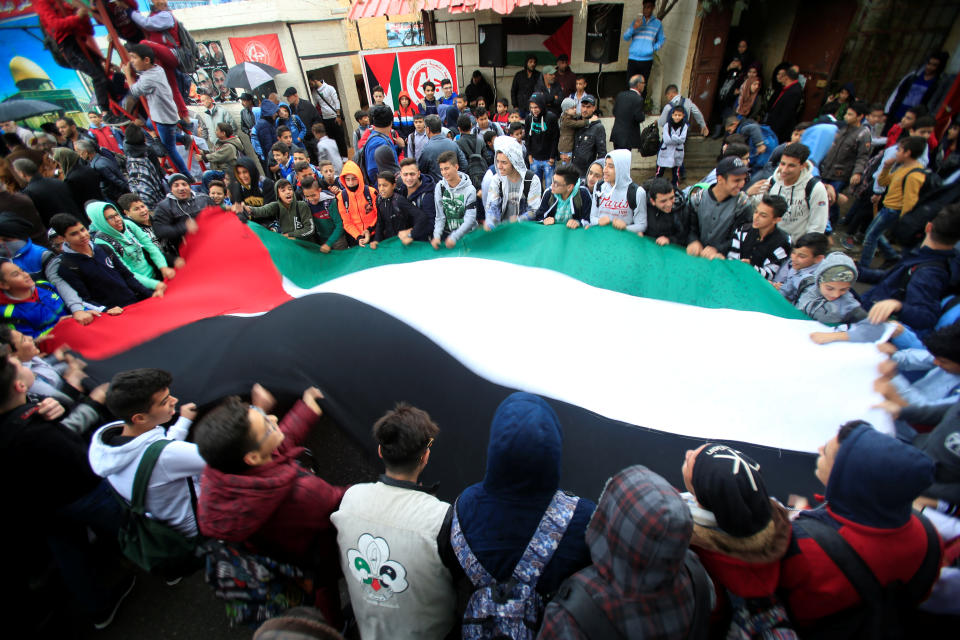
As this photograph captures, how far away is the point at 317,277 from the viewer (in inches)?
152

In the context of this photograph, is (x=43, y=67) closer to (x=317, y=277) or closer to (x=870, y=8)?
(x=317, y=277)

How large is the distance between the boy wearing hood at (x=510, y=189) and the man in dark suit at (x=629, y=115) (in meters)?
3.62

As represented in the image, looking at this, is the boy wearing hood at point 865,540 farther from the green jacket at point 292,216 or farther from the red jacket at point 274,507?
the green jacket at point 292,216

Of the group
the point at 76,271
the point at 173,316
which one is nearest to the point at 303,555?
the point at 173,316

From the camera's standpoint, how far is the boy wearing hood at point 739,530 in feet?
4.47

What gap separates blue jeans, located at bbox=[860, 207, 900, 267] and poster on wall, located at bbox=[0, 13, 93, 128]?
50.9 ft

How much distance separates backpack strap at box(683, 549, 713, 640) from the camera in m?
1.34

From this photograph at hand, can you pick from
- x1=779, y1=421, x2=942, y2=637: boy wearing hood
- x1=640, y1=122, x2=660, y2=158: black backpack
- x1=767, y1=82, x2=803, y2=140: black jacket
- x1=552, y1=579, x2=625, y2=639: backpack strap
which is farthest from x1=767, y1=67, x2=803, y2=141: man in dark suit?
x1=552, y1=579, x2=625, y2=639: backpack strap

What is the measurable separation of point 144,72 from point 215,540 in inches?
270

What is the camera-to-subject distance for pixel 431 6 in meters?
8.14

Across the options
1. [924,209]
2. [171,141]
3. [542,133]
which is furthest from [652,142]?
[171,141]

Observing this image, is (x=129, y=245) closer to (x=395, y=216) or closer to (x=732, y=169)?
(x=395, y=216)

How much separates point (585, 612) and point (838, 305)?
2.52 m

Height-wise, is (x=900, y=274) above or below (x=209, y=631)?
above
